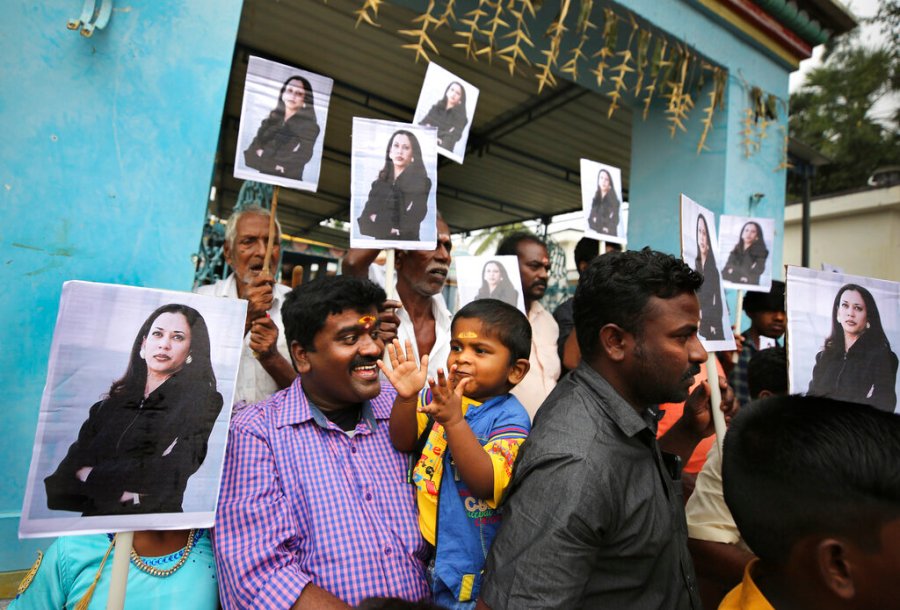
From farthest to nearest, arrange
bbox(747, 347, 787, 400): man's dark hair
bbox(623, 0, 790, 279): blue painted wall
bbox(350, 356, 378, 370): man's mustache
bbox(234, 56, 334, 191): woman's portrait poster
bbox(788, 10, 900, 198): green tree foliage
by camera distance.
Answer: bbox(788, 10, 900, 198): green tree foliage, bbox(623, 0, 790, 279): blue painted wall, bbox(747, 347, 787, 400): man's dark hair, bbox(234, 56, 334, 191): woman's portrait poster, bbox(350, 356, 378, 370): man's mustache

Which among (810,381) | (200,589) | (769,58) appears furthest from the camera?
(769,58)

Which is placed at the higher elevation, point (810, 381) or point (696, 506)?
point (810, 381)

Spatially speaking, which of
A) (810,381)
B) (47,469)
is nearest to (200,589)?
(47,469)

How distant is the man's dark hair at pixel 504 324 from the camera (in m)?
1.90

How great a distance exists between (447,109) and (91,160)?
1.65 meters

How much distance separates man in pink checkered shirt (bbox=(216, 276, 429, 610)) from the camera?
1.42 m

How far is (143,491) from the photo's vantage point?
1.29 m

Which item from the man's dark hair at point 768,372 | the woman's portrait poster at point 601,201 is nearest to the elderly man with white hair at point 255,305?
the woman's portrait poster at point 601,201

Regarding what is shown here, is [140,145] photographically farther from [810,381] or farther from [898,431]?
[810,381]

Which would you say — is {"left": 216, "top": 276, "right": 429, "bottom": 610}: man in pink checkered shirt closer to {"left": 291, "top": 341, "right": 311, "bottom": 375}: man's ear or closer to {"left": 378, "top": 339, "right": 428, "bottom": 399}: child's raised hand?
{"left": 291, "top": 341, "right": 311, "bottom": 375}: man's ear

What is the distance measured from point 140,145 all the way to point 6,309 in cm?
85

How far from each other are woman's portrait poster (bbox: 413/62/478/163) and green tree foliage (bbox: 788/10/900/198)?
1263 centimetres

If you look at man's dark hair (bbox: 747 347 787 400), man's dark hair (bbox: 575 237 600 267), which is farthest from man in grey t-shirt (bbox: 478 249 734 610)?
man's dark hair (bbox: 575 237 600 267)

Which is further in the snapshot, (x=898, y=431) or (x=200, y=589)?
(x=200, y=589)
